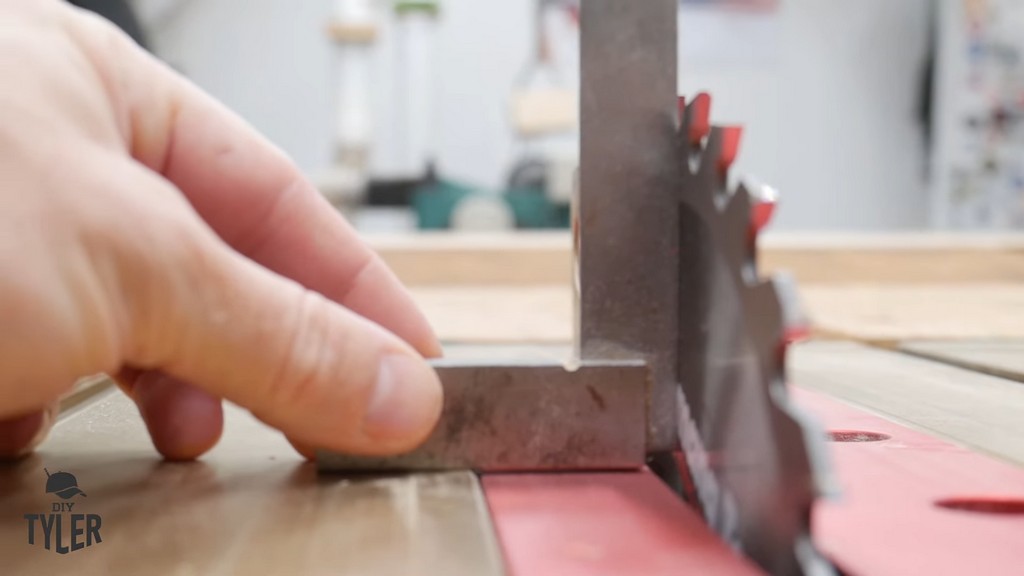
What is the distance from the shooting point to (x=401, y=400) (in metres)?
0.54

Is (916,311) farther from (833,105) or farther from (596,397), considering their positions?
(833,105)

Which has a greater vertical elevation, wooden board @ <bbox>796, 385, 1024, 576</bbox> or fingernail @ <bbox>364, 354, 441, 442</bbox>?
fingernail @ <bbox>364, 354, 441, 442</bbox>

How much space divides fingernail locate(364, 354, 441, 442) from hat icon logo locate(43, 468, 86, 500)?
20 cm

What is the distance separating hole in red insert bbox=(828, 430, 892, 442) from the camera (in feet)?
2.12

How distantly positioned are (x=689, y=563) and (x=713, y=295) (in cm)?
16

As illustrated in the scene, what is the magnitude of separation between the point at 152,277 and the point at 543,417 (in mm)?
285

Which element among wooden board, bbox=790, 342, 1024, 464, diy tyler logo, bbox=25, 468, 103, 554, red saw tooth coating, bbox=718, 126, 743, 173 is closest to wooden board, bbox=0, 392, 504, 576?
diy tyler logo, bbox=25, 468, 103, 554

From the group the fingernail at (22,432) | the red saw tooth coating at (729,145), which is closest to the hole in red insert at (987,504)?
the red saw tooth coating at (729,145)

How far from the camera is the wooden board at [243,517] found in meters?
0.46

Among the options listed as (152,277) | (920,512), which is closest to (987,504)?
(920,512)

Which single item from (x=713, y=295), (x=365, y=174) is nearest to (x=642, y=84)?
(x=713, y=295)

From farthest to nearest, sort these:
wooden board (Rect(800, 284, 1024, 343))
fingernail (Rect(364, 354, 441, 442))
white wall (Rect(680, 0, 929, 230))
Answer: white wall (Rect(680, 0, 929, 230)) → wooden board (Rect(800, 284, 1024, 343)) → fingernail (Rect(364, 354, 441, 442))

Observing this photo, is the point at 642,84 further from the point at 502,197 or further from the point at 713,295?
the point at 502,197

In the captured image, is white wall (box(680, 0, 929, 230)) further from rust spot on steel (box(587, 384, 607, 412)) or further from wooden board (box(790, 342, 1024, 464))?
rust spot on steel (box(587, 384, 607, 412))
